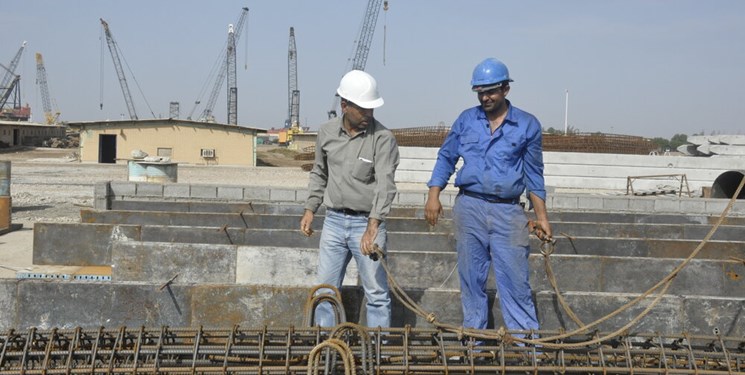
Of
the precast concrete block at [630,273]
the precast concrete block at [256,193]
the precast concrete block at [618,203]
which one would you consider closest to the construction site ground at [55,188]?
the precast concrete block at [256,193]

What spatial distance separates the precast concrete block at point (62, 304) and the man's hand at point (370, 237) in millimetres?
1920

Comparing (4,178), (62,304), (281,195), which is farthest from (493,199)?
(4,178)

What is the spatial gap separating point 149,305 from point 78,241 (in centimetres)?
343

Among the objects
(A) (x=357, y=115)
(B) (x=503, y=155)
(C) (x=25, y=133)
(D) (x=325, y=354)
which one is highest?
(C) (x=25, y=133)

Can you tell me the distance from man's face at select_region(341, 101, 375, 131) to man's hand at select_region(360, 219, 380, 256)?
58cm

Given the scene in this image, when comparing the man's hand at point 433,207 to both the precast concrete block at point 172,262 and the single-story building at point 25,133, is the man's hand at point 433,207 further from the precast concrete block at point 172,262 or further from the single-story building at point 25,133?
the single-story building at point 25,133

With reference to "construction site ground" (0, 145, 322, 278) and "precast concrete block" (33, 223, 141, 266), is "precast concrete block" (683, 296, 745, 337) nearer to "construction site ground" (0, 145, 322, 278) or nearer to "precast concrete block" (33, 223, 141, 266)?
"precast concrete block" (33, 223, 141, 266)

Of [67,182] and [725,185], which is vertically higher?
[725,185]

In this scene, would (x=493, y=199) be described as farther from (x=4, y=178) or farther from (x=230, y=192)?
(x=4, y=178)

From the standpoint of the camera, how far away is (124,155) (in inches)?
1430

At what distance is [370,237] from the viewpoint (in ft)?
14.1

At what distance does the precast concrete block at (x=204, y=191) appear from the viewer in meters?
12.5

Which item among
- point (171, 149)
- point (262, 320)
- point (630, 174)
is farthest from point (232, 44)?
point (262, 320)

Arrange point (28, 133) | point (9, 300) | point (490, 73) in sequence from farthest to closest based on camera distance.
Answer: point (28, 133) → point (9, 300) → point (490, 73)
